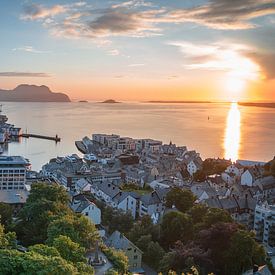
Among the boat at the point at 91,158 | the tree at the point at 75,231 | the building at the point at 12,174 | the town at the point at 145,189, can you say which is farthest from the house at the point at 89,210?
the boat at the point at 91,158

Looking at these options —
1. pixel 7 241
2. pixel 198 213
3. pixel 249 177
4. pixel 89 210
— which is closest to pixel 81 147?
pixel 249 177

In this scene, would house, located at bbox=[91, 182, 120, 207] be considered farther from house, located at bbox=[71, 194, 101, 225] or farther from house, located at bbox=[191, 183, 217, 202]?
house, located at bbox=[191, 183, 217, 202]

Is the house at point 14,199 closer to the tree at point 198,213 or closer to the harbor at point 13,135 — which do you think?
the tree at point 198,213

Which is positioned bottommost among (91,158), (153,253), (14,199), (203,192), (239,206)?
(153,253)

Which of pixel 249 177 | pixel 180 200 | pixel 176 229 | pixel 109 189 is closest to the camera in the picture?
pixel 176 229

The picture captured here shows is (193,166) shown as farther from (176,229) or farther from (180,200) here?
(176,229)

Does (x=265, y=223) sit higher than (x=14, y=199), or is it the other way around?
(x=14, y=199)

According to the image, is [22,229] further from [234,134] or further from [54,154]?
[234,134]
